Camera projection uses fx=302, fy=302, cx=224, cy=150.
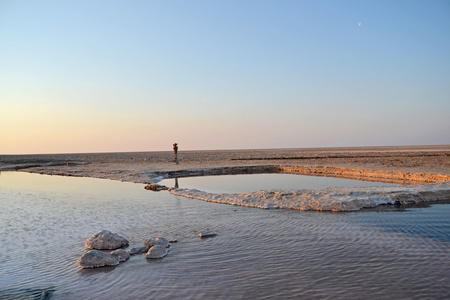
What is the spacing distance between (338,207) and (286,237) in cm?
451

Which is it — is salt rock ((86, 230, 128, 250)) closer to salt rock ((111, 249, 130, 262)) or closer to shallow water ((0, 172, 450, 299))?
shallow water ((0, 172, 450, 299))

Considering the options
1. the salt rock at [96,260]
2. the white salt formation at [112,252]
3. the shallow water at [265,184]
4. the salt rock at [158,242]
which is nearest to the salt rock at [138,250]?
the white salt formation at [112,252]

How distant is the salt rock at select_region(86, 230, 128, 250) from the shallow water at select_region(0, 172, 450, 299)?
0.40 m

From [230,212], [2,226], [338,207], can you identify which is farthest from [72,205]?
[338,207]

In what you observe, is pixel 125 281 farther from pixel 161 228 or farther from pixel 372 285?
pixel 372 285

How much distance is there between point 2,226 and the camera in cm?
1061

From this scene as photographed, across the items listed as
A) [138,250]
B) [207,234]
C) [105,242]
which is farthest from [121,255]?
[207,234]

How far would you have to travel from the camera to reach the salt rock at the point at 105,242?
8078mm

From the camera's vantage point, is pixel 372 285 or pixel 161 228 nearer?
pixel 372 285

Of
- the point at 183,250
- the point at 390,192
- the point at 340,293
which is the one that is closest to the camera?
the point at 340,293

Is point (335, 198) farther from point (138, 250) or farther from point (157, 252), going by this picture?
point (138, 250)

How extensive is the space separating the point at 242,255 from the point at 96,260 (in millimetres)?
3424

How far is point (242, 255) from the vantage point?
289 inches

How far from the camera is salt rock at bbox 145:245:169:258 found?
24.2 feet
